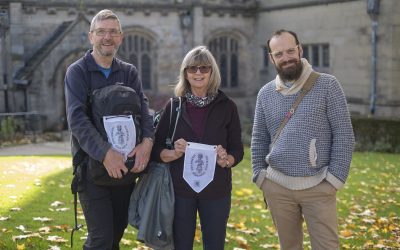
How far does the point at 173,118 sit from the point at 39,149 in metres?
11.6

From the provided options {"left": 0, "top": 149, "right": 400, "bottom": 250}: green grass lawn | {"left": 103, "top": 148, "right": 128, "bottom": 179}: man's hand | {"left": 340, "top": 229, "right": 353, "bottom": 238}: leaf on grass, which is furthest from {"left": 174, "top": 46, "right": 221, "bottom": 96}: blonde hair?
{"left": 340, "top": 229, "right": 353, "bottom": 238}: leaf on grass

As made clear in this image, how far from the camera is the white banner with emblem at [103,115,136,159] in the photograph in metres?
4.43

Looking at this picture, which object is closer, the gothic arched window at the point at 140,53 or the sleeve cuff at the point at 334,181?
the sleeve cuff at the point at 334,181

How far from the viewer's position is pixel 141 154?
4504mm

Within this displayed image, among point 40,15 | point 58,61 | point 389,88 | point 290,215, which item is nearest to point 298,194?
point 290,215

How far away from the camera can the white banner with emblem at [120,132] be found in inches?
174

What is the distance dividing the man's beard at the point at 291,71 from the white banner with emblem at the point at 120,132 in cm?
120

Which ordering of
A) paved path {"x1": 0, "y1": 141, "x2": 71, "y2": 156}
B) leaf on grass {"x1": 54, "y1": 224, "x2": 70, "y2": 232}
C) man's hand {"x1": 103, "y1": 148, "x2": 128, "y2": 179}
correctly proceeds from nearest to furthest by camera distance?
man's hand {"x1": 103, "y1": 148, "x2": 128, "y2": 179}
leaf on grass {"x1": 54, "y1": 224, "x2": 70, "y2": 232}
paved path {"x1": 0, "y1": 141, "x2": 71, "y2": 156}

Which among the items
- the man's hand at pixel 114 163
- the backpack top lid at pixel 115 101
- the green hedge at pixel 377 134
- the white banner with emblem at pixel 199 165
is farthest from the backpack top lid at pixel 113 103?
the green hedge at pixel 377 134

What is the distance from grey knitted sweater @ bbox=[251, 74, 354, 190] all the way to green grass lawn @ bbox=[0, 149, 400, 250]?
2.28m

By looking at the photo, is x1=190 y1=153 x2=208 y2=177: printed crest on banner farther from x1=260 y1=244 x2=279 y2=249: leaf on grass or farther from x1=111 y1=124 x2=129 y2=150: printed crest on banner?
x1=260 y1=244 x2=279 y2=249: leaf on grass

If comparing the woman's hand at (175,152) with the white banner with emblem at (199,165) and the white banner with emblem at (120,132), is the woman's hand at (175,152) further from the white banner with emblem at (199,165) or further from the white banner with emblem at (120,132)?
the white banner with emblem at (120,132)

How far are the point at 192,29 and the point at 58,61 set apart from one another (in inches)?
204

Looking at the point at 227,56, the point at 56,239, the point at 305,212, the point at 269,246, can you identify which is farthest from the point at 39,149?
the point at 305,212
